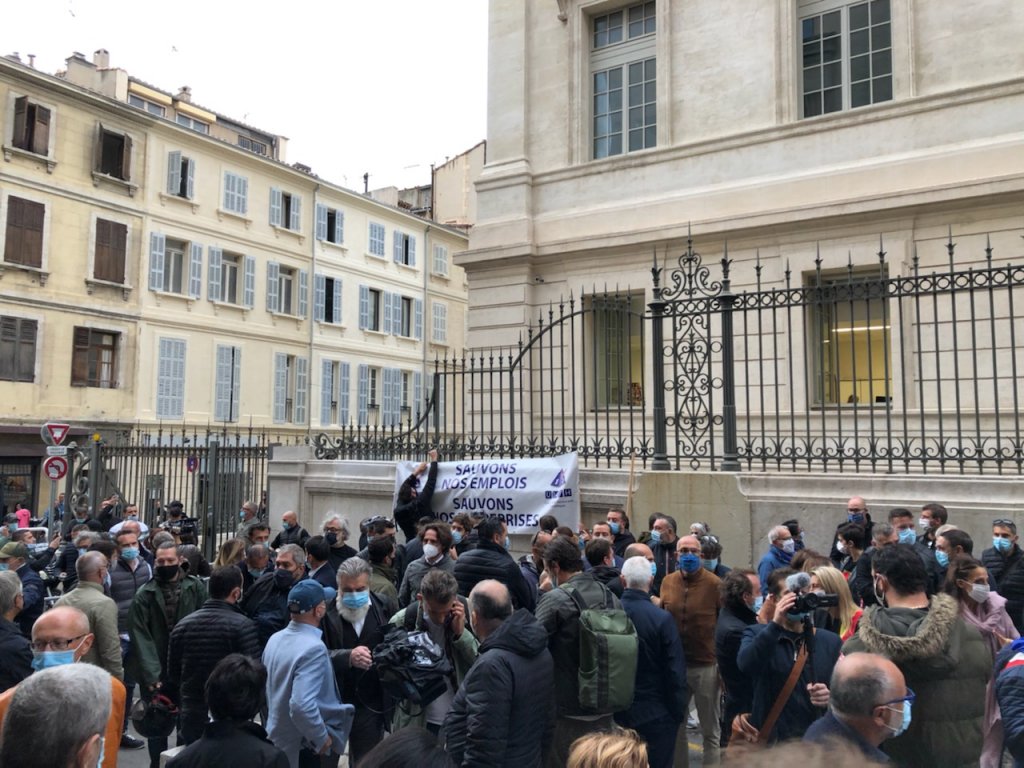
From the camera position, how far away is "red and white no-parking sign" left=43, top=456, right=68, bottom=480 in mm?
14438

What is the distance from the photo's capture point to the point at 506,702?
3.94m

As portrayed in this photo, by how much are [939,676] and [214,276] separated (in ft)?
97.5

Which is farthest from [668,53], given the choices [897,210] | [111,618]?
[111,618]

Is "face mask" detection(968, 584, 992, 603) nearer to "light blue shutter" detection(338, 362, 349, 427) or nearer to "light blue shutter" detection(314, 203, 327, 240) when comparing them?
"light blue shutter" detection(338, 362, 349, 427)

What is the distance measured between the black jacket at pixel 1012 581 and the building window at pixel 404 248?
33.7 meters

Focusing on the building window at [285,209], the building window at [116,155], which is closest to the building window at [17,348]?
the building window at [116,155]

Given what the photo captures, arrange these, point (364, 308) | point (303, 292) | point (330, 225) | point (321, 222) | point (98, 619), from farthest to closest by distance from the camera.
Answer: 1. point (364, 308)
2. point (330, 225)
3. point (321, 222)
4. point (303, 292)
5. point (98, 619)

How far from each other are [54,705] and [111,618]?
11.4 feet

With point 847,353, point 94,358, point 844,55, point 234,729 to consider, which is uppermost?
point 844,55

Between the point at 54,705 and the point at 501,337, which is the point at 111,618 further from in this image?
the point at 501,337

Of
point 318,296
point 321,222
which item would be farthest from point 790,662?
point 321,222

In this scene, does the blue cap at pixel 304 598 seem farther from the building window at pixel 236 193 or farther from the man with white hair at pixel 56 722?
the building window at pixel 236 193

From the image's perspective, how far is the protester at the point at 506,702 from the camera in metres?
3.88

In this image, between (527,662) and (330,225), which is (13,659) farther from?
→ (330,225)
